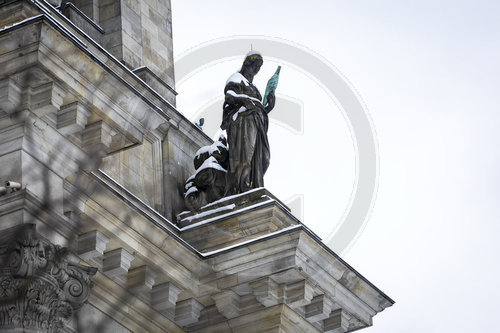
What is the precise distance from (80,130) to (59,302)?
2.42 m

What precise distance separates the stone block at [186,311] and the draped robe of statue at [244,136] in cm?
252

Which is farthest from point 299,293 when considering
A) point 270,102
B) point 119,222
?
point 270,102

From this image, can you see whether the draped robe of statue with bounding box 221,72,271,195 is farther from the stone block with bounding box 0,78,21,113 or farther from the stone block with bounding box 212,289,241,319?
the stone block with bounding box 0,78,21,113

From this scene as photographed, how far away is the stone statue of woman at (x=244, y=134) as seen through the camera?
1037 inches

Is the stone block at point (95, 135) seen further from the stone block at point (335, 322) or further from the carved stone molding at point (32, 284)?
the stone block at point (335, 322)

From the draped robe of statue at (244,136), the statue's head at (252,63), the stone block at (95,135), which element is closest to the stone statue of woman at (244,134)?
the draped robe of statue at (244,136)

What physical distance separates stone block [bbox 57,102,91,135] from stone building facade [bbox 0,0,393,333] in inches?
0.8

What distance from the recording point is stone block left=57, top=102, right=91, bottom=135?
2162 centimetres

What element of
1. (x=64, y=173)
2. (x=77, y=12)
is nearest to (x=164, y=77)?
(x=77, y=12)

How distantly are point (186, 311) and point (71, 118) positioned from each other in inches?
162

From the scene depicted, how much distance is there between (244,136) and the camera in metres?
26.5

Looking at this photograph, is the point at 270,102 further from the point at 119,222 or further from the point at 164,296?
the point at 119,222

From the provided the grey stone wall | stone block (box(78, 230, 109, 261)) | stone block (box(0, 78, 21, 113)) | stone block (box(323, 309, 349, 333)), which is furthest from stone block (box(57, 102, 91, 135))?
the grey stone wall

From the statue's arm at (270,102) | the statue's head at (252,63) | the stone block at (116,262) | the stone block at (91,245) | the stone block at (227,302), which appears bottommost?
the stone block at (91,245)
